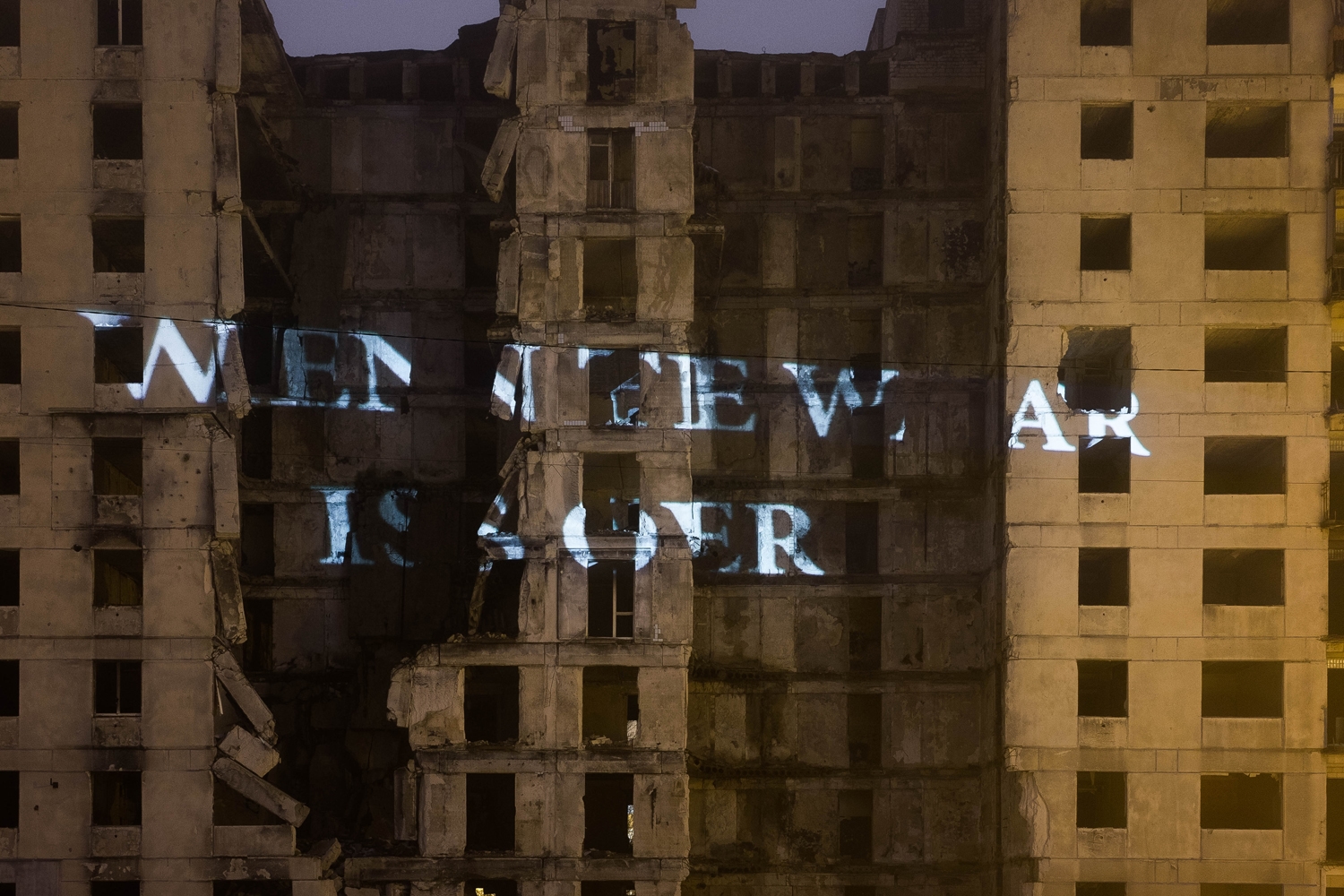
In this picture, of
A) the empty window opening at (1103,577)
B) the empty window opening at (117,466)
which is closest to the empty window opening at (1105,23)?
the empty window opening at (1103,577)

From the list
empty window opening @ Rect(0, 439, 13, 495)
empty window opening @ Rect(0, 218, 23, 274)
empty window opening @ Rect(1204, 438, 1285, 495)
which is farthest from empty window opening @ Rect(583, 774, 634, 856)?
empty window opening @ Rect(0, 218, 23, 274)

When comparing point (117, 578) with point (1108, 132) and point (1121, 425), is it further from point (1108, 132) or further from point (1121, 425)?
point (1108, 132)

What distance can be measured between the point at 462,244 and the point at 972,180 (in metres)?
12.4

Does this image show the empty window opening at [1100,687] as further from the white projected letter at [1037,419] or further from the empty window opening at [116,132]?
the empty window opening at [116,132]

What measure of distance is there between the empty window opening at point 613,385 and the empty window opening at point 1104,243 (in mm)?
10046

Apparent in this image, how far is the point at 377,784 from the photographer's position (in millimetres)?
27109

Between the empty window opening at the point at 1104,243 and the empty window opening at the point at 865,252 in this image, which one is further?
the empty window opening at the point at 865,252

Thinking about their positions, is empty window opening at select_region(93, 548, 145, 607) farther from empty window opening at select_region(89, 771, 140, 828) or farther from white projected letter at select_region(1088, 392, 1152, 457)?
white projected letter at select_region(1088, 392, 1152, 457)

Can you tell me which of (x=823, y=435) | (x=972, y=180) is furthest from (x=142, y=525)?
(x=972, y=180)

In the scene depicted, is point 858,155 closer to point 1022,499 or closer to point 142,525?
point 1022,499

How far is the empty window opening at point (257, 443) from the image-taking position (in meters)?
28.0

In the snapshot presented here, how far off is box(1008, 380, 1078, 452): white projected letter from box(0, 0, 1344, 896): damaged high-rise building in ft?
0.25

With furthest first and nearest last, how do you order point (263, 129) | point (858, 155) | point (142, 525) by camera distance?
point (858, 155) → point (263, 129) → point (142, 525)

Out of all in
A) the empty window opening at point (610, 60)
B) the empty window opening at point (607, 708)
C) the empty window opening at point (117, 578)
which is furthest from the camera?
the empty window opening at point (607, 708)
